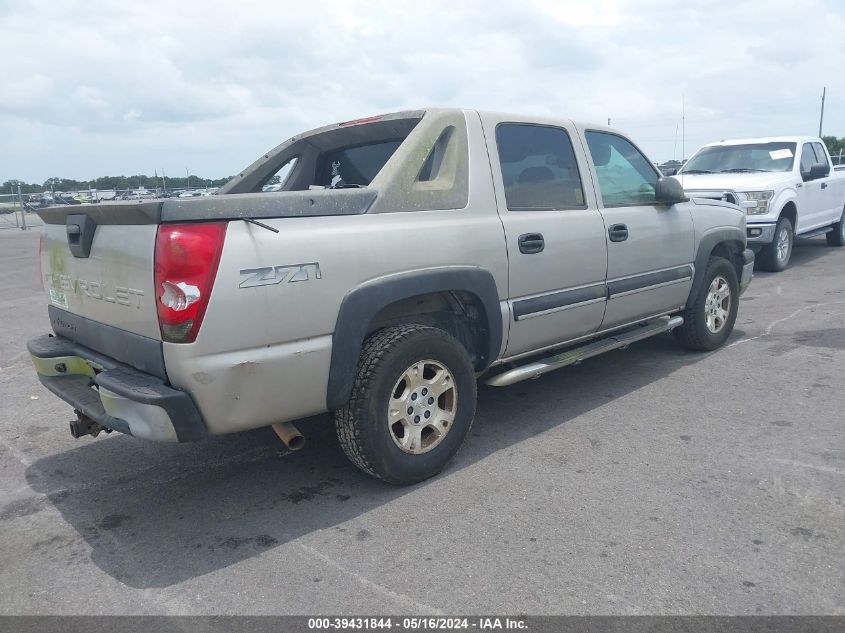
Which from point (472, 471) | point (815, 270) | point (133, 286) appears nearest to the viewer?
point (133, 286)

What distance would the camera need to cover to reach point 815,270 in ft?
33.4

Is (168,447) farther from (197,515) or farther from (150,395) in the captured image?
(150,395)

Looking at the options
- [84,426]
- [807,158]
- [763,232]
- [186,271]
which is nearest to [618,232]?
[186,271]

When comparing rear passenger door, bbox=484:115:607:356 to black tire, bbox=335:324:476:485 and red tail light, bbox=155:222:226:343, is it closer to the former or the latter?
black tire, bbox=335:324:476:485

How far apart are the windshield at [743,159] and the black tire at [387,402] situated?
8595mm

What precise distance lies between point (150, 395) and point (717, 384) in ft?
12.9

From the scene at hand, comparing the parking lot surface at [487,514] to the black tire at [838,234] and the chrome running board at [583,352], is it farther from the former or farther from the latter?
the black tire at [838,234]

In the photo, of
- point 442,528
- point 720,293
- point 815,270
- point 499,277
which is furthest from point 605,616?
point 815,270

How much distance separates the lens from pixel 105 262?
318 cm

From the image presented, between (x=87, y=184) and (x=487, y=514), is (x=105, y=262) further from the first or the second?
(x=87, y=184)

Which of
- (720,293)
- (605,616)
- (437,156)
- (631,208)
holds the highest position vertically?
(437,156)

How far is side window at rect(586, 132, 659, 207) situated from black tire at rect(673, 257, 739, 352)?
3.29ft

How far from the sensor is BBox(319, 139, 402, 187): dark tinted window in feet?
14.1

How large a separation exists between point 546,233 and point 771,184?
7.16 metres
